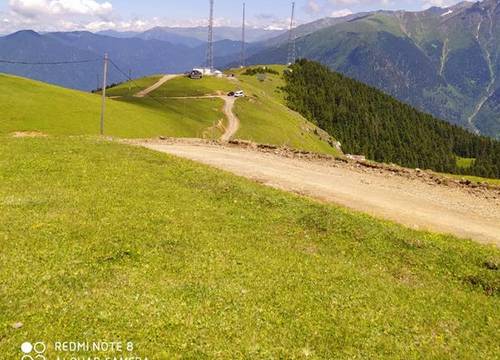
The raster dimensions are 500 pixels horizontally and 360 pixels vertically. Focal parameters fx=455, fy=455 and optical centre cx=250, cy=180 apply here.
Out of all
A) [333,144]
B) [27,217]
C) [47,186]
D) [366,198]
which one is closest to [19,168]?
[47,186]

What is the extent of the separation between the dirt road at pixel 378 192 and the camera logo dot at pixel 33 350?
22.1 metres

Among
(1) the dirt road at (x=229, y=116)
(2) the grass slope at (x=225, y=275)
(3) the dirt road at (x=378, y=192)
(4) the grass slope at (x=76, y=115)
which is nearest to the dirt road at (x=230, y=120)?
(1) the dirt road at (x=229, y=116)

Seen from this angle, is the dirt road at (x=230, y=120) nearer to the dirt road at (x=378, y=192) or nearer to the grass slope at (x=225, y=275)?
the dirt road at (x=378, y=192)

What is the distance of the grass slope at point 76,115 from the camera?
228ft

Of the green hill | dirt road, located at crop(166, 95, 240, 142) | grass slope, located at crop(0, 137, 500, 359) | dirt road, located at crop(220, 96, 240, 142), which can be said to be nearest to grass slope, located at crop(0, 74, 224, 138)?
dirt road, located at crop(220, 96, 240, 142)

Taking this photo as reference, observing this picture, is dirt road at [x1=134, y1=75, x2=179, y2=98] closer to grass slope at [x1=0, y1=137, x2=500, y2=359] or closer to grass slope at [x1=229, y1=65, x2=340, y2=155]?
grass slope at [x1=229, y1=65, x2=340, y2=155]

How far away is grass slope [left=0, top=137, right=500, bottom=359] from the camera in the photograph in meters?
14.6

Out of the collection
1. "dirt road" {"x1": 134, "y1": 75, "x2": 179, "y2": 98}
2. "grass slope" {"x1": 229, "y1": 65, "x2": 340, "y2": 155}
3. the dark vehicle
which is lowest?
"grass slope" {"x1": 229, "y1": 65, "x2": 340, "y2": 155}

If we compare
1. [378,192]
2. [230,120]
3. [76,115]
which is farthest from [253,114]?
[378,192]

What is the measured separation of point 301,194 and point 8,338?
23160 millimetres

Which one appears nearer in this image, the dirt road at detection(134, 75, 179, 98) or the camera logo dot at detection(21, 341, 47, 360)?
the camera logo dot at detection(21, 341, 47, 360)

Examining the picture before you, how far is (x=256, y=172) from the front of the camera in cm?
3850

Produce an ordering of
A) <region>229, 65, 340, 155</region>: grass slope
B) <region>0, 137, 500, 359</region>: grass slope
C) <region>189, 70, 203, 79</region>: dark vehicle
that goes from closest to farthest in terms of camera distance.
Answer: <region>0, 137, 500, 359</region>: grass slope < <region>229, 65, 340, 155</region>: grass slope < <region>189, 70, 203, 79</region>: dark vehicle

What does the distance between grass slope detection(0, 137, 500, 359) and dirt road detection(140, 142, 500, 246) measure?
430 cm
